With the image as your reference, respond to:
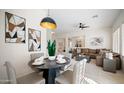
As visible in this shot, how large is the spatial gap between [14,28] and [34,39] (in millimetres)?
734

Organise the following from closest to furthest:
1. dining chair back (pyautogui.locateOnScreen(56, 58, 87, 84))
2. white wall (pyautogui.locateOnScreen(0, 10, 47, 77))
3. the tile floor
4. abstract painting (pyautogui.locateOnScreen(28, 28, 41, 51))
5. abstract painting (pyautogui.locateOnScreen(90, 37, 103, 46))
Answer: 1. dining chair back (pyautogui.locateOnScreen(56, 58, 87, 84))
2. white wall (pyautogui.locateOnScreen(0, 10, 47, 77))
3. the tile floor
4. abstract painting (pyautogui.locateOnScreen(28, 28, 41, 51))
5. abstract painting (pyautogui.locateOnScreen(90, 37, 103, 46))

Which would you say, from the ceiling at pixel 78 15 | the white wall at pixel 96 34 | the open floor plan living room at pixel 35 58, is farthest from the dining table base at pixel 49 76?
the white wall at pixel 96 34

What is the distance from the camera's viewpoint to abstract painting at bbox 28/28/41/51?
260 centimetres

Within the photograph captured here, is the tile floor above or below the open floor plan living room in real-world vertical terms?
below

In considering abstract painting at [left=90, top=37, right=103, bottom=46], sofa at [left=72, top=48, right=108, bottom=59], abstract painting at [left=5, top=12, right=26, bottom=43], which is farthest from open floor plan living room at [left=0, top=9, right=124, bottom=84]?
abstract painting at [left=90, top=37, right=103, bottom=46]

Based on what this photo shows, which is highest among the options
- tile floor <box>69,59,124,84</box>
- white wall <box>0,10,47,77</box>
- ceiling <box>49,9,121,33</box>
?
ceiling <box>49,9,121,33</box>

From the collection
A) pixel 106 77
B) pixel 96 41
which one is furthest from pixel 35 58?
pixel 96 41

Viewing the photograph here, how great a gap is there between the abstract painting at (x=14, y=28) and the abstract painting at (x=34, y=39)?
25cm

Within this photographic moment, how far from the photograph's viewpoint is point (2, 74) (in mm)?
1881

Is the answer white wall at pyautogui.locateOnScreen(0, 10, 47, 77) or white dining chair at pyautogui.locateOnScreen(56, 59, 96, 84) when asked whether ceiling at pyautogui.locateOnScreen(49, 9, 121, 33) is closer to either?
white wall at pyautogui.locateOnScreen(0, 10, 47, 77)

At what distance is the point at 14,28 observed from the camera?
2.13 metres

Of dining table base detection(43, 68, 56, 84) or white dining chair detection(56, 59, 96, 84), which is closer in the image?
white dining chair detection(56, 59, 96, 84)

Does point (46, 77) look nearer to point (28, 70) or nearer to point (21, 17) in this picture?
point (28, 70)

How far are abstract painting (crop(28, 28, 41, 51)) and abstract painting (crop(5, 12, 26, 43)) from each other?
254 mm
